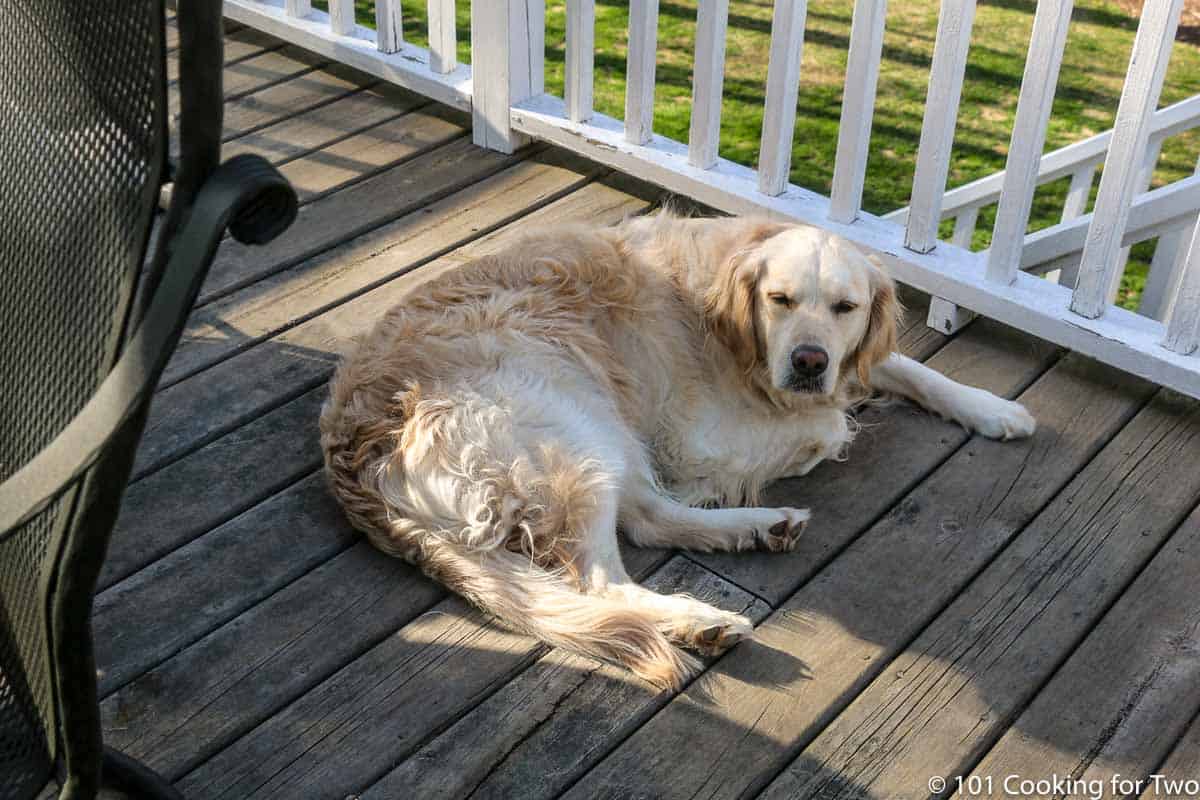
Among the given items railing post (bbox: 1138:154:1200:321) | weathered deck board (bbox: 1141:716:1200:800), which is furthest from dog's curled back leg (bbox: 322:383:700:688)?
railing post (bbox: 1138:154:1200:321)

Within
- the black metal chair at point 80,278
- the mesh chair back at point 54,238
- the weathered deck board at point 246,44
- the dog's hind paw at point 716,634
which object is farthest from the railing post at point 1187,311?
the weathered deck board at point 246,44

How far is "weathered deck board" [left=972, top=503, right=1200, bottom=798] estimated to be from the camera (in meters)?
2.05

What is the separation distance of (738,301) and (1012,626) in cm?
83

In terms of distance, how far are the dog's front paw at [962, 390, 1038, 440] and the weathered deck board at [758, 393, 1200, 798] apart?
0.53 ft

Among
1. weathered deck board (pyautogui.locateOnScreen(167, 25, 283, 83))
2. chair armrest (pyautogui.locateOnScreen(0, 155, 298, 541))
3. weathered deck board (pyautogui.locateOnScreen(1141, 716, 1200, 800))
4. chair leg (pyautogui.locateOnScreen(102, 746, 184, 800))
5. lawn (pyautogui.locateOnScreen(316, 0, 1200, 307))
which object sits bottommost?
lawn (pyautogui.locateOnScreen(316, 0, 1200, 307))

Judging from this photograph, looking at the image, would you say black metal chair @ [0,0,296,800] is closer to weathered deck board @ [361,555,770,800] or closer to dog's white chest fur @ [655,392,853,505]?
weathered deck board @ [361,555,770,800]

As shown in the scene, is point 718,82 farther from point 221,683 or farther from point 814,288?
point 221,683

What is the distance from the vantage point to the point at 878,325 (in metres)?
2.61

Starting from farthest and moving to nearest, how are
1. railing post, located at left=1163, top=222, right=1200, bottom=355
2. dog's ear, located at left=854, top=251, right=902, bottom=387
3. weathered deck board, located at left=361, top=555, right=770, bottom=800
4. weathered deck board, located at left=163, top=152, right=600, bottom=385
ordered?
weathered deck board, located at left=163, top=152, right=600, bottom=385, railing post, located at left=1163, top=222, right=1200, bottom=355, dog's ear, located at left=854, top=251, right=902, bottom=387, weathered deck board, located at left=361, top=555, right=770, bottom=800

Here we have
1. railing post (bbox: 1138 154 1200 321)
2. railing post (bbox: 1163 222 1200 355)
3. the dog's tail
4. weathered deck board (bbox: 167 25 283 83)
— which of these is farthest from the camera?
weathered deck board (bbox: 167 25 283 83)

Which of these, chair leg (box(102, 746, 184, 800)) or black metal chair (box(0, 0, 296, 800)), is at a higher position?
black metal chair (box(0, 0, 296, 800))

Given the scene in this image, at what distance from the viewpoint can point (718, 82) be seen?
11.1ft

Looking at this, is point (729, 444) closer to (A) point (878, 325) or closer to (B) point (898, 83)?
(A) point (878, 325)

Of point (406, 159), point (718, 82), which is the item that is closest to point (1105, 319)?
point (718, 82)
